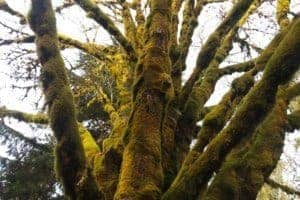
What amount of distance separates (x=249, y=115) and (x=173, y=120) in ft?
6.26

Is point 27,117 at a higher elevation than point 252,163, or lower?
higher

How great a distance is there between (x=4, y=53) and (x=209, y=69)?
9.74 feet

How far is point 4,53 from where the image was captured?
6.67 m

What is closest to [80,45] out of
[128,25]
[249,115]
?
[128,25]

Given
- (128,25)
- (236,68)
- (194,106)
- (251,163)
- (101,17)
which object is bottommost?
(251,163)

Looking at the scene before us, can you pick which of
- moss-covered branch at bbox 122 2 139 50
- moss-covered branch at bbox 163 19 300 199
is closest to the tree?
moss-covered branch at bbox 163 19 300 199

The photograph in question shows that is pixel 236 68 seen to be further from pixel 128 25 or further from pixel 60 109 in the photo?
pixel 60 109

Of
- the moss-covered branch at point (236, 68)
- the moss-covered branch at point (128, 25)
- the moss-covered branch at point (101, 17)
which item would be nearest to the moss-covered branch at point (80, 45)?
the moss-covered branch at point (128, 25)

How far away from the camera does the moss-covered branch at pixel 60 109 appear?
12.1ft

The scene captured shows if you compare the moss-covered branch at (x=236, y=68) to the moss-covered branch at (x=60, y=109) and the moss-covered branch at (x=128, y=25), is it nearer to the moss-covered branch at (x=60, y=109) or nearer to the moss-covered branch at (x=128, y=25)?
the moss-covered branch at (x=128, y=25)

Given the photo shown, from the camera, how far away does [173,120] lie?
17.0ft

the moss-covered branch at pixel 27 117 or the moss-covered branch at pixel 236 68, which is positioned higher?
the moss-covered branch at pixel 236 68

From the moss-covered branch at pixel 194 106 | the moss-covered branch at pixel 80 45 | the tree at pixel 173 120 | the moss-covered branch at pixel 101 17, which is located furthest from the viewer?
the moss-covered branch at pixel 80 45

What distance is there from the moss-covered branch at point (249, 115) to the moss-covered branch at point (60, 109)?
27.6 inches
